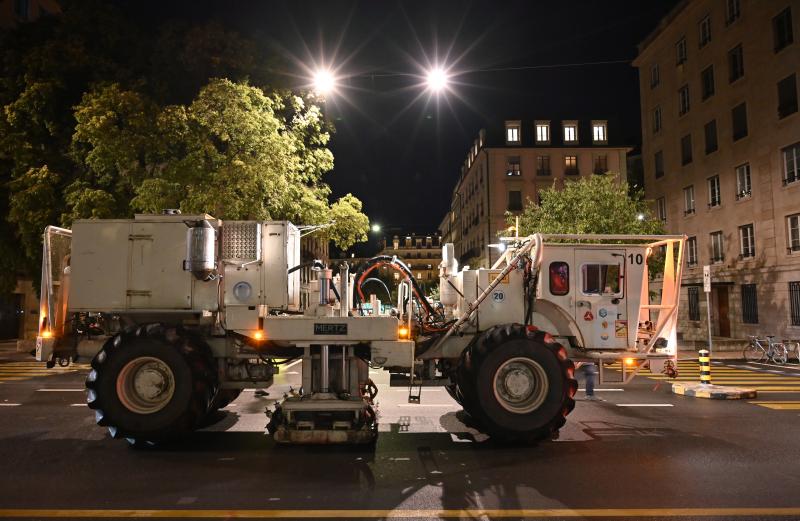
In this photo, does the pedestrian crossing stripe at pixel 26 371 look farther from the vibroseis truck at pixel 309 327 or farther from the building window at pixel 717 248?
the building window at pixel 717 248

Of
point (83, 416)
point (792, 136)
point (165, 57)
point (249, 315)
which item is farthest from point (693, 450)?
point (792, 136)

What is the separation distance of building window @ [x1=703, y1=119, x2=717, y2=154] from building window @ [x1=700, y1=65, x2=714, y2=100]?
1573mm

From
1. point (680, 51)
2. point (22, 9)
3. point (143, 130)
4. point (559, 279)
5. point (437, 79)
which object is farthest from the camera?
point (680, 51)

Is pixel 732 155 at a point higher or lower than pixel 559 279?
higher

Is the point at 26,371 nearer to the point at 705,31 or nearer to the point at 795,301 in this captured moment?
the point at 795,301

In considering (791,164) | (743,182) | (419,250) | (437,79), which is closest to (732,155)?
(743,182)

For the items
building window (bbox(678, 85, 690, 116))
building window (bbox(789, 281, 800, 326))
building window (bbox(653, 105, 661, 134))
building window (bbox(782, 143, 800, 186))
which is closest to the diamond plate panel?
building window (bbox(789, 281, 800, 326))

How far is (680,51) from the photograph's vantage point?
33031 mm

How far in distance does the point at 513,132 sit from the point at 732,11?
2963cm

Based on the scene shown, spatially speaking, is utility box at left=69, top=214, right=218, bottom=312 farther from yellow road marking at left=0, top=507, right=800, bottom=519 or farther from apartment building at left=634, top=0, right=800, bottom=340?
apartment building at left=634, top=0, right=800, bottom=340

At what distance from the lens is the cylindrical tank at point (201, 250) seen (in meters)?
7.19

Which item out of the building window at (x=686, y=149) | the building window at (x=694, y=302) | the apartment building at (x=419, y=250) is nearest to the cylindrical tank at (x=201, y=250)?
the building window at (x=694, y=302)

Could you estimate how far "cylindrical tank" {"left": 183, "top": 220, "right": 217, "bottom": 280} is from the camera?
7188 mm

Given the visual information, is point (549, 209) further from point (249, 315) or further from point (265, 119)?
point (249, 315)
